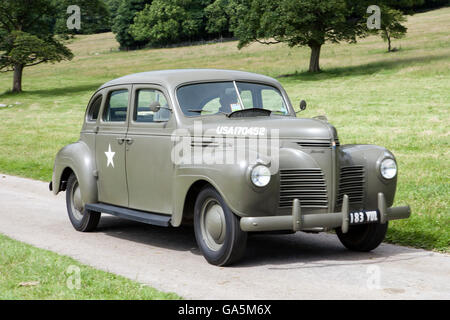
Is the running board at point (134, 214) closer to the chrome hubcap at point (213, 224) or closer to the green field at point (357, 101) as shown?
the chrome hubcap at point (213, 224)

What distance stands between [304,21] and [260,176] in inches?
1468

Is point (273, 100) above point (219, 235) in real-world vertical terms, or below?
above

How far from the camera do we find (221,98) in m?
7.75

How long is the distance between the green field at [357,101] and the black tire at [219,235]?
8.04 ft

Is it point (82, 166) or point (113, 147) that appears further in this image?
point (82, 166)

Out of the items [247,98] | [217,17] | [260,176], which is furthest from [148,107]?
[217,17]

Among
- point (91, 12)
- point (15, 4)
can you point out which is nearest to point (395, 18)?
point (91, 12)

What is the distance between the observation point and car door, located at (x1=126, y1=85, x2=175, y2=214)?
292 inches

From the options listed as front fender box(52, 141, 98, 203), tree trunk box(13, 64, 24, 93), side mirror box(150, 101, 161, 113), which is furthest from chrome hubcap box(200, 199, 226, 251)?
tree trunk box(13, 64, 24, 93)

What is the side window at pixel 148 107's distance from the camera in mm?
7684

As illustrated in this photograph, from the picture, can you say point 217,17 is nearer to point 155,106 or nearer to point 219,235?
point 155,106

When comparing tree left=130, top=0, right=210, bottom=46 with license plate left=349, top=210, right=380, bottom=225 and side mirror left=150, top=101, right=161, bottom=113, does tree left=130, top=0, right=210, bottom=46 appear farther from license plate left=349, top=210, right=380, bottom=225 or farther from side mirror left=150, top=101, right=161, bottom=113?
license plate left=349, top=210, right=380, bottom=225

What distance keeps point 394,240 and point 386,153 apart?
4.29ft
